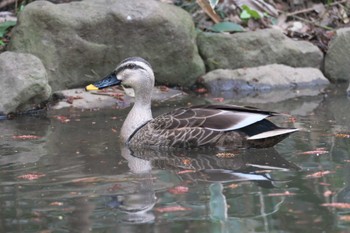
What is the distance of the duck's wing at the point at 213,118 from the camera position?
828 cm

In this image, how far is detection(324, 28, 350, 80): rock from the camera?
13.5 metres

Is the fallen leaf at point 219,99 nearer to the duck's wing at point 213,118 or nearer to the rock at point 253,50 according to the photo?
the rock at point 253,50

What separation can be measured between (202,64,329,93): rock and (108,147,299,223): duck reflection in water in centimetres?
437

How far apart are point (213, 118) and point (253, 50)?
16.9 ft

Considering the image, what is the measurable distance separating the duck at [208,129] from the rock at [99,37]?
338 centimetres

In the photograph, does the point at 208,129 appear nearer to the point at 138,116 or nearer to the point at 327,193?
the point at 138,116

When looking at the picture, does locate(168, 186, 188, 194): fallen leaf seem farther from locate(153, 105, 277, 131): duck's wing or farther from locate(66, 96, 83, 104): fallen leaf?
locate(66, 96, 83, 104): fallen leaf

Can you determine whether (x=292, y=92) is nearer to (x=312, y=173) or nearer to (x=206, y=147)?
(x=206, y=147)

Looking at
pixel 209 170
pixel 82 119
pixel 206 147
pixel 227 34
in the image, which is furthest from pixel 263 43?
pixel 209 170

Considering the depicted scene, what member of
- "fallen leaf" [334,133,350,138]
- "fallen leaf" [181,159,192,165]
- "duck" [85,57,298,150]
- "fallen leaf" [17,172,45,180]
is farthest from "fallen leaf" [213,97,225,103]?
"fallen leaf" [17,172,45,180]

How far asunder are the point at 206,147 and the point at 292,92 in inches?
174

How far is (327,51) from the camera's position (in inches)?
540

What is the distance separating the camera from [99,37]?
1231 centimetres

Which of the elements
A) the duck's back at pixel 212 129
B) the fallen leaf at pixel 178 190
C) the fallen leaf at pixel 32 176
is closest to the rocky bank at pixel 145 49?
the duck's back at pixel 212 129
